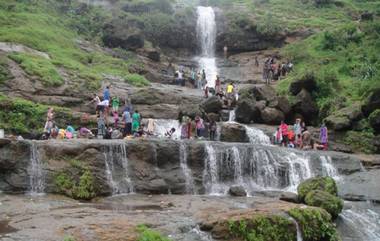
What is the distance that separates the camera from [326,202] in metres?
18.0

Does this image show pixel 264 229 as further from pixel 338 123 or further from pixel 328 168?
pixel 338 123

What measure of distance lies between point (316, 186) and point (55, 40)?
25.9m

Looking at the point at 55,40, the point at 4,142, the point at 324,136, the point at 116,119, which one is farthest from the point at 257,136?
the point at 55,40

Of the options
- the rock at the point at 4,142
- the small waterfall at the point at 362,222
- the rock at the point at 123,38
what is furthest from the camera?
the rock at the point at 123,38

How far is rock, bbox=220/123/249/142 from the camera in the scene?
28.6m

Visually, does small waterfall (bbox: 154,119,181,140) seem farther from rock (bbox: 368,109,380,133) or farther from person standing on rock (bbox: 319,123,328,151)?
rock (bbox: 368,109,380,133)

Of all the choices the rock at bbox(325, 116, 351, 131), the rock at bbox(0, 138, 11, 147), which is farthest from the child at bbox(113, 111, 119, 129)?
the rock at bbox(325, 116, 351, 131)

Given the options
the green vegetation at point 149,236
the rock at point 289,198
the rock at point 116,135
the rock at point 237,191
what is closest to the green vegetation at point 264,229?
the green vegetation at point 149,236

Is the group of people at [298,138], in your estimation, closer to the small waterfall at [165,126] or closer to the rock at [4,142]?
the small waterfall at [165,126]

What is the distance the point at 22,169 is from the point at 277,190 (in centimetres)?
1071

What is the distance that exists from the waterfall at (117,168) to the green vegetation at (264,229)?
7.83 meters

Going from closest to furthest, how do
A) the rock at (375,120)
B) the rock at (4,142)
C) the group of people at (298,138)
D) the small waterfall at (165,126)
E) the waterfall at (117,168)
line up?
the rock at (4,142), the waterfall at (117,168), the group of people at (298,138), the small waterfall at (165,126), the rock at (375,120)

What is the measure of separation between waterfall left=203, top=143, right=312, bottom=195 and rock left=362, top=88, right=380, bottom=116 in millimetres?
7778

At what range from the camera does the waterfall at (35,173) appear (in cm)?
2008
